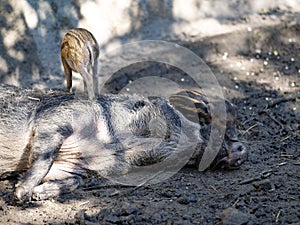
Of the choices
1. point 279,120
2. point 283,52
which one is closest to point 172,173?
point 279,120

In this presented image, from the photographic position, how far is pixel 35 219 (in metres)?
4.10

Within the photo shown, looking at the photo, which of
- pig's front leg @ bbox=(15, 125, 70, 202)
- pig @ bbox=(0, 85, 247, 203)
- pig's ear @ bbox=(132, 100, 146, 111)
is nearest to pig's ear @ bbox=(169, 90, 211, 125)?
pig @ bbox=(0, 85, 247, 203)

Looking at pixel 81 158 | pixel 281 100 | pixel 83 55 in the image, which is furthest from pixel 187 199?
pixel 281 100

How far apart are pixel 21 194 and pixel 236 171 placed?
163 centimetres

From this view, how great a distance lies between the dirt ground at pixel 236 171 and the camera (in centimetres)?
411

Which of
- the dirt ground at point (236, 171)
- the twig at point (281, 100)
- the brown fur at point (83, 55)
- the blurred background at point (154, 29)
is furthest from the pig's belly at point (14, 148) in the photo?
the twig at point (281, 100)

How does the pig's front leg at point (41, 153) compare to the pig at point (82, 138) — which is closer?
the pig's front leg at point (41, 153)

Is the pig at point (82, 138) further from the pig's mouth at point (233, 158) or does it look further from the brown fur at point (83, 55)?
the brown fur at point (83, 55)

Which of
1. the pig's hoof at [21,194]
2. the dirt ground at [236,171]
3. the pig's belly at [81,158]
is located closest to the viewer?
the dirt ground at [236,171]

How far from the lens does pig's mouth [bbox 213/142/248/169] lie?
4.93m

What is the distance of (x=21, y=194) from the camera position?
169 inches

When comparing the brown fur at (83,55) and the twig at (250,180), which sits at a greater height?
the brown fur at (83,55)

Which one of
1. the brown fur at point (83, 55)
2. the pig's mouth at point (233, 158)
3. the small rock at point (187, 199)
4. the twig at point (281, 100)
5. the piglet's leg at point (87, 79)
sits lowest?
the small rock at point (187, 199)

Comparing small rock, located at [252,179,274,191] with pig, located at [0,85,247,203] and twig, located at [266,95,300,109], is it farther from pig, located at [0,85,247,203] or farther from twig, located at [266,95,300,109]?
twig, located at [266,95,300,109]
